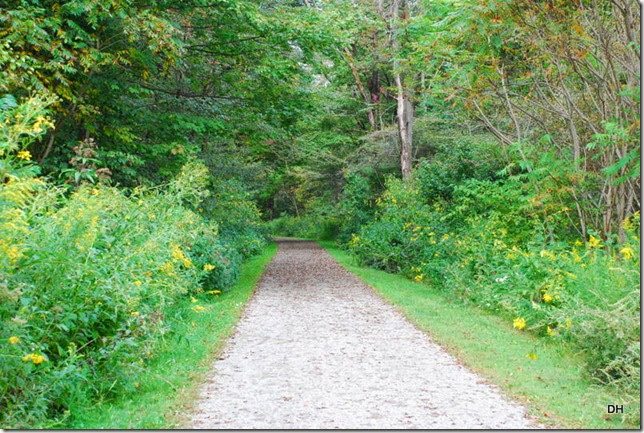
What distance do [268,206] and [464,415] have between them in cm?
4677

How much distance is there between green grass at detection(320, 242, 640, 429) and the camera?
205 inches

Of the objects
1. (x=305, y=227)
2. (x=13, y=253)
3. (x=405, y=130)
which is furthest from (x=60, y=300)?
(x=305, y=227)

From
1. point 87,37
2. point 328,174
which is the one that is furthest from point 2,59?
point 328,174

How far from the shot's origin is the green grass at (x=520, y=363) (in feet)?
17.0

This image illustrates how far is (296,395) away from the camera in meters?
5.70

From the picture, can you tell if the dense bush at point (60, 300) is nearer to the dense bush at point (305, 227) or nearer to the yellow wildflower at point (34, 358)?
the yellow wildflower at point (34, 358)

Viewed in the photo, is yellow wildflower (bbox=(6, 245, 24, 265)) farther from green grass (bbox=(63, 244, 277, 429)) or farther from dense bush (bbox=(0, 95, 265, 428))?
green grass (bbox=(63, 244, 277, 429))

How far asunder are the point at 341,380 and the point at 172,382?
5.79ft

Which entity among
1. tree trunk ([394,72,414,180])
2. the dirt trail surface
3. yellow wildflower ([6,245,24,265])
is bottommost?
the dirt trail surface

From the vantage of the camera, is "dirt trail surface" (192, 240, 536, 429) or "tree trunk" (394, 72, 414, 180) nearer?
"dirt trail surface" (192, 240, 536, 429)

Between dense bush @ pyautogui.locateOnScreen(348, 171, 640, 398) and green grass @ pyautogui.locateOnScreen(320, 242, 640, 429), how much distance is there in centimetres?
23

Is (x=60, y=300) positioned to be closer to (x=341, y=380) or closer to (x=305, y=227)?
(x=341, y=380)

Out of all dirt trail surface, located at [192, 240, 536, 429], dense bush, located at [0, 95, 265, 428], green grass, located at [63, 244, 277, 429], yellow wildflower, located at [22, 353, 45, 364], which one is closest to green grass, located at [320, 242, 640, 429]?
dirt trail surface, located at [192, 240, 536, 429]

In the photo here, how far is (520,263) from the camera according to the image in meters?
9.69
